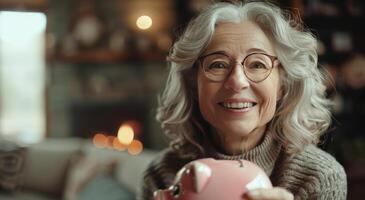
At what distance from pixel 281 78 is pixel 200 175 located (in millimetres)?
230

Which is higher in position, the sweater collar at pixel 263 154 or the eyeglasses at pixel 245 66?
the eyeglasses at pixel 245 66

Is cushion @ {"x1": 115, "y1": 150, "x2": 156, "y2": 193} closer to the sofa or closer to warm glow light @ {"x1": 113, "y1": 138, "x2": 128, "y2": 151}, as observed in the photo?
the sofa

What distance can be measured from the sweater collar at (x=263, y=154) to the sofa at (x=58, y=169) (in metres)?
2.04

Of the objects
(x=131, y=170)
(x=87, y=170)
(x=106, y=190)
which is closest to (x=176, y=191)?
(x=106, y=190)

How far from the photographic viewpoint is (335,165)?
33.2 inches

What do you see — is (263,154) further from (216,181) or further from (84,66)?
(84,66)

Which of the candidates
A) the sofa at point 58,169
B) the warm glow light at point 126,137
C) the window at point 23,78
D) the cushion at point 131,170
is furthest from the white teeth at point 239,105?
the window at point 23,78

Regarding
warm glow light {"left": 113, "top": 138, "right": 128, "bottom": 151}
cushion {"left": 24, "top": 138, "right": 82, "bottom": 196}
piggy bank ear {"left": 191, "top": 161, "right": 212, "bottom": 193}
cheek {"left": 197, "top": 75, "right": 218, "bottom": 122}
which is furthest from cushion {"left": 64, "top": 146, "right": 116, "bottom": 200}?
piggy bank ear {"left": 191, "top": 161, "right": 212, "bottom": 193}

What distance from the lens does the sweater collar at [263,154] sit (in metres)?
0.81

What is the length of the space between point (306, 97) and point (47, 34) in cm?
524

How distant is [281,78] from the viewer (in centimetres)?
81

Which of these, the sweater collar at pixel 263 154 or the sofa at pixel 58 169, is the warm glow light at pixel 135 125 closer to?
the sofa at pixel 58 169

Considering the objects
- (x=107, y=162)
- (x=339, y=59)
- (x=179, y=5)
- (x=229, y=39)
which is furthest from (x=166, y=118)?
(x=179, y=5)

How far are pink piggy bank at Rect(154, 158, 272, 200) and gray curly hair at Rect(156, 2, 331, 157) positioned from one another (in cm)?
17
